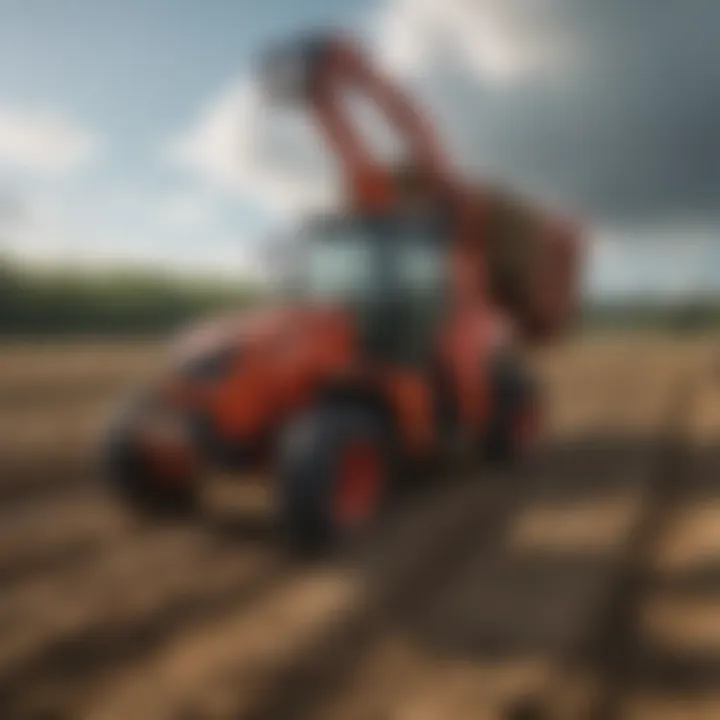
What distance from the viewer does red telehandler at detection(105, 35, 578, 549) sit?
2.71m

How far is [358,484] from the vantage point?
3.23m

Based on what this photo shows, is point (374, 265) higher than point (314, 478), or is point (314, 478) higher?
point (374, 265)

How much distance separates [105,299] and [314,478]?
0.82 meters

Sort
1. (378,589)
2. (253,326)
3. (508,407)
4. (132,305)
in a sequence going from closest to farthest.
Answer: (132,305) < (378,589) < (253,326) < (508,407)

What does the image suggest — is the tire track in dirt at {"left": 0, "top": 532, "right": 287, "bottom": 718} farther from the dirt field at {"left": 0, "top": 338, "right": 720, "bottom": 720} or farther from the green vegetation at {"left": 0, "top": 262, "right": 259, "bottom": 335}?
the green vegetation at {"left": 0, "top": 262, "right": 259, "bottom": 335}

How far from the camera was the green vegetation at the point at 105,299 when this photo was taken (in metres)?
2.32

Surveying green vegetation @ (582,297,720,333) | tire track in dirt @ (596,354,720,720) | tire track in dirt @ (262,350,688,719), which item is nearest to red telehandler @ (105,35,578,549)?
green vegetation @ (582,297,720,333)

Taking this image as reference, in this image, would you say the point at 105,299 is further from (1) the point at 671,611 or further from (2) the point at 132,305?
(1) the point at 671,611

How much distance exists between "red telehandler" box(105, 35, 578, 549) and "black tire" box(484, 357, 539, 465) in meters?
0.01

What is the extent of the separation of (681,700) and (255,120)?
1.47 meters

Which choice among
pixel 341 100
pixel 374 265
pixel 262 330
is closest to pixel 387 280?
pixel 374 265

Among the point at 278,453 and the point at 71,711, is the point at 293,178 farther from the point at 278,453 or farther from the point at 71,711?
the point at 71,711

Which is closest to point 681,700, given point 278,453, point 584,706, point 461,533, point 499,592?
point 584,706

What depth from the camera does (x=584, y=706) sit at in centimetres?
215
